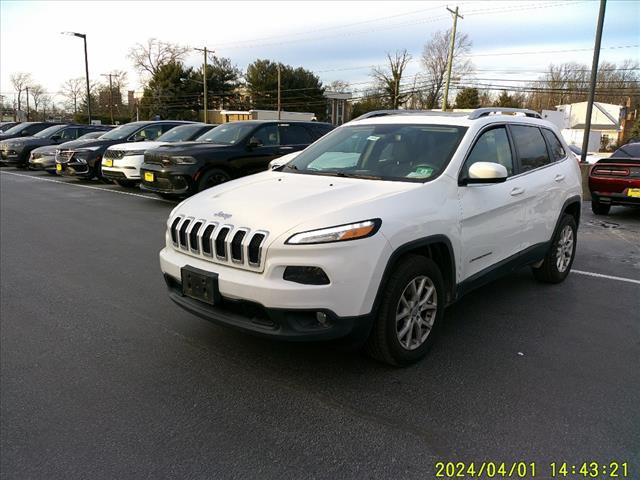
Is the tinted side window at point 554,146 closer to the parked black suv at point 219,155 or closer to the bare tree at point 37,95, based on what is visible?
the parked black suv at point 219,155

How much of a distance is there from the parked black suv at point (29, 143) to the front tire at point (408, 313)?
1824 cm

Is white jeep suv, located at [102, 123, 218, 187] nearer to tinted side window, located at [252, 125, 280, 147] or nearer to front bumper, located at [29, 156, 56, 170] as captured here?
tinted side window, located at [252, 125, 280, 147]

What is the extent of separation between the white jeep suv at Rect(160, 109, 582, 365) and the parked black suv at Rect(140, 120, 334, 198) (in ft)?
17.5

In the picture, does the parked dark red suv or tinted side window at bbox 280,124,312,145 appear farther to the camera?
tinted side window at bbox 280,124,312,145

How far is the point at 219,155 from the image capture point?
1002 cm

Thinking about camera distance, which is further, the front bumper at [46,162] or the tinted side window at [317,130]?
the front bumper at [46,162]

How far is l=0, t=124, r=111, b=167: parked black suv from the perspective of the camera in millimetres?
18438

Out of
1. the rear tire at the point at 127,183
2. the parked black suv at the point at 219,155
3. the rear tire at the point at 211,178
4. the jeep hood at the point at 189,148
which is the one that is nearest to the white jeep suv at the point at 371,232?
the rear tire at the point at 211,178

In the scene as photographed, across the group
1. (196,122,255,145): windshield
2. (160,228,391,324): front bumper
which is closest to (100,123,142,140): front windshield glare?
(196,122,255,145): windshield

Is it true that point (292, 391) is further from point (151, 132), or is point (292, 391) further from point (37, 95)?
point (37, 95)

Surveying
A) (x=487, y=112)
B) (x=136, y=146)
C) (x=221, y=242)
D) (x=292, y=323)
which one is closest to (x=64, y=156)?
(x=136, y=146)

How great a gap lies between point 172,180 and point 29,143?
1195 centimetres

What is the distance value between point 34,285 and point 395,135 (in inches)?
150

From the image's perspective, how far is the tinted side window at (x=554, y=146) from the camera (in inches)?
210
